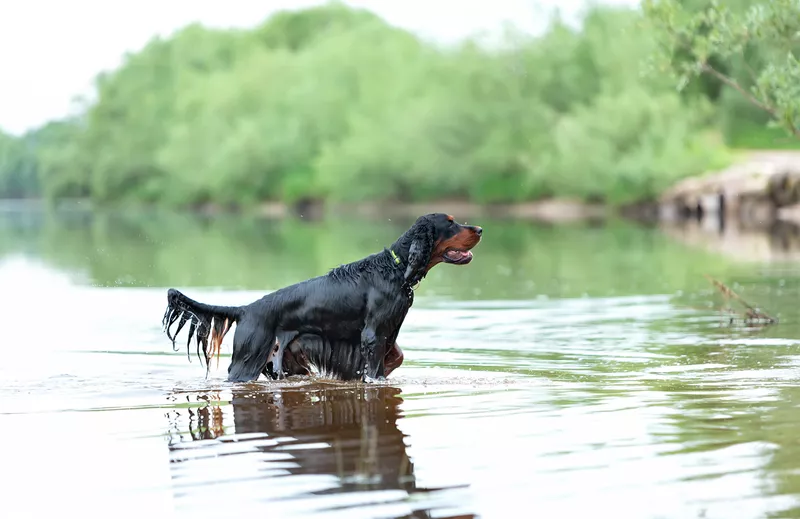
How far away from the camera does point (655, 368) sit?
11.7m

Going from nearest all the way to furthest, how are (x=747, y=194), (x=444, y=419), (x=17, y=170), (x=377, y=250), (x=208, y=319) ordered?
(x=444, y=419)
(x=208, y=319)
(x=377, y=250)
(x=747, y=194)
(x=17, y=170)

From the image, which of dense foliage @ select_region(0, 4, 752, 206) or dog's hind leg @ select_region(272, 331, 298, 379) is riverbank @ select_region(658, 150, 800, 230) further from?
dog's hind leg @ select_region(272, 331, 298, 379)

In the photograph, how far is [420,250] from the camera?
10.5 meters

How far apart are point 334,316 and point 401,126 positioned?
60.9 meters

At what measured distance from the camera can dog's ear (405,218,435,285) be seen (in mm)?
10523

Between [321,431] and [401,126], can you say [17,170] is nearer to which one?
[401,126]

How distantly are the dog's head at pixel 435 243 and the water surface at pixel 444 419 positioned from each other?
3.53 feet

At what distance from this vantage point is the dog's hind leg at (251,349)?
34.6 ft

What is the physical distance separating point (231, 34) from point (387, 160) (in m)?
46.4

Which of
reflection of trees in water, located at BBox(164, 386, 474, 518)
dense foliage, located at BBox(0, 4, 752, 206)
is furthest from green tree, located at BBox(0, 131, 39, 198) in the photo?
reflection of trees in water, located at BBox(164, 386, 474, 518)

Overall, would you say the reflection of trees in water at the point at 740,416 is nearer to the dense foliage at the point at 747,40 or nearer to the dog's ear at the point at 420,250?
the dog's ear at the point at 420,250

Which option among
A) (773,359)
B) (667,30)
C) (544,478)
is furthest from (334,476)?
(667,30)

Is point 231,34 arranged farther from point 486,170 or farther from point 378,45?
point 486,170

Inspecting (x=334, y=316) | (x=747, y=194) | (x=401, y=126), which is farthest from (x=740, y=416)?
(x=401, y=126)
